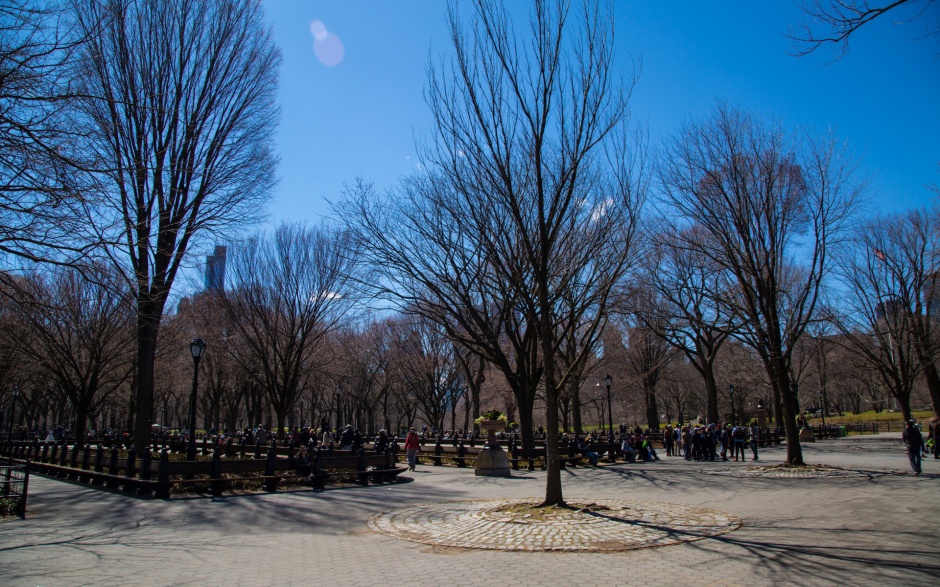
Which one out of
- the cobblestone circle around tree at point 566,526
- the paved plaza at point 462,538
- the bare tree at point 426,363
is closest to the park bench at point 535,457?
the paved plaza at point 462,538

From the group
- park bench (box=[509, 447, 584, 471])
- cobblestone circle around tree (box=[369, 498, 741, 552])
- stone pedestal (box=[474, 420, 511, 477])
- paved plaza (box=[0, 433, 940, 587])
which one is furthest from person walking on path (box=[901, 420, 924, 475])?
stone pedestal (box=[474, 420, 511, 477])

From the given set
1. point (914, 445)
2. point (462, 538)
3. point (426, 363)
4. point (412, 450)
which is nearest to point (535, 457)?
point (412, 450)

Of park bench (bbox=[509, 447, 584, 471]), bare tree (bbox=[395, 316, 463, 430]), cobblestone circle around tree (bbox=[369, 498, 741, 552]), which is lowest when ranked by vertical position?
park bench (bbox=[509, 447, 584, 471])

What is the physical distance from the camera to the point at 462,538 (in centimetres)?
863

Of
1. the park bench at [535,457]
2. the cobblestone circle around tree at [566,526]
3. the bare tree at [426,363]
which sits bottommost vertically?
the park bench at [535,457]

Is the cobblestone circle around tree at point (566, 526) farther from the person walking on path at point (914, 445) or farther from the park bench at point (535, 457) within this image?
the park bench at point (535, 457)

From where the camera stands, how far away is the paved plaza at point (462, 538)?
20.7 feet

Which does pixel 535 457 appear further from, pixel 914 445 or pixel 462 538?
pixel 462 538

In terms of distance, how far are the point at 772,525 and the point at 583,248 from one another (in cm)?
633

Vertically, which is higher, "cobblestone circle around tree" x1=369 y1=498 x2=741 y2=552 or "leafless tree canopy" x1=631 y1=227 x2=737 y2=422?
"leafless tree canopy" x1=631 y1=227 x2=737 y2=422

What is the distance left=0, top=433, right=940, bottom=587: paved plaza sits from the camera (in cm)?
632

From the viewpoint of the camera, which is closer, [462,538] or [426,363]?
[462,538]

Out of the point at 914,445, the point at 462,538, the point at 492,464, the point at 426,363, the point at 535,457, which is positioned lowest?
the point at 535,457

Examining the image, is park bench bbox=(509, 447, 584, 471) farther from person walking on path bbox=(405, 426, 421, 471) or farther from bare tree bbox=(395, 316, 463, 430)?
bare tree bbox=(395, 316, 463, 430)
